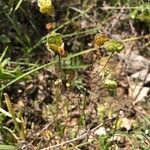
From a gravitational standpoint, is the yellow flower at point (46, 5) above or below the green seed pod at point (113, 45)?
above

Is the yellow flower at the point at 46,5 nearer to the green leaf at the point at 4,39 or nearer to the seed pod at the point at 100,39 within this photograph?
the seed pod at the point at 100,39

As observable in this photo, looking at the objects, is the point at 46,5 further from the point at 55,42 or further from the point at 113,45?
the point at 113,45

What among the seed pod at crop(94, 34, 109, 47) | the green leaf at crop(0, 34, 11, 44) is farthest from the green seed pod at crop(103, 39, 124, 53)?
the green leaf at crop(0, 34, 11, 44)

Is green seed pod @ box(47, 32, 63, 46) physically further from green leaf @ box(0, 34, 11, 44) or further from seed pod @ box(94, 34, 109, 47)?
green leaf @ box(0, 34, 11, 44)

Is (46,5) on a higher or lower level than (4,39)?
higher

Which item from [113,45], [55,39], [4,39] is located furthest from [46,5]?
[4,39]

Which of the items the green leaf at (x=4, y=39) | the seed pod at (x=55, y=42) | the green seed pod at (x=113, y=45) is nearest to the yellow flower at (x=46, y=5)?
the seed pod at (x=55, y=42)

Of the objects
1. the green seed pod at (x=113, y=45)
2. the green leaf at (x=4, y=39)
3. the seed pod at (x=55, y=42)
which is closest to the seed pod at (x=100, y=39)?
the green seed pod at (x=113, y=45)

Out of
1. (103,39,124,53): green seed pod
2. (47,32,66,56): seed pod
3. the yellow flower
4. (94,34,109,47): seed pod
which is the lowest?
(103,39,124,53): green seed pod

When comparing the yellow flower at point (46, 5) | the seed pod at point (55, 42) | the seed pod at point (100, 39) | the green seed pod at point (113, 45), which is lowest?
the green seed pod at point (113, 45)

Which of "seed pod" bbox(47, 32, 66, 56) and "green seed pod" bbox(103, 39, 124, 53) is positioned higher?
"seed pod" bbox(47, 32, 66, 56)

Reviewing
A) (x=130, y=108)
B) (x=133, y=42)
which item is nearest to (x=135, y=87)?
(x=130, y=108)

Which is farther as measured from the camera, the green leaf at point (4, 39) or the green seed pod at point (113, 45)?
the green leaf at point (4, 39)

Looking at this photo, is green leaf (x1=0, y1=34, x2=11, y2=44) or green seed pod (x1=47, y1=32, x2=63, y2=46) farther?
green leaf (x1=0, y1=34, x2=11, y2=44)
